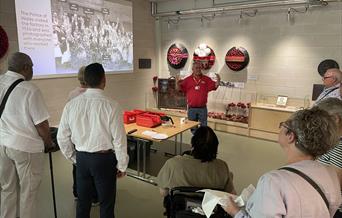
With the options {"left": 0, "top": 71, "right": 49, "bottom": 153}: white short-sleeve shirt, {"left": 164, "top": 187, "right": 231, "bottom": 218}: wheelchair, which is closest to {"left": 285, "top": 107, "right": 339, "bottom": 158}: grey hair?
{"left": 164, "top": 187, "right": 231, "bottom": 218}: wheelchair

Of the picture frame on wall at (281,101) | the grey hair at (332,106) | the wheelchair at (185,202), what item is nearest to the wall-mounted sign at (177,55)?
the picture frame on wall at (281,101)

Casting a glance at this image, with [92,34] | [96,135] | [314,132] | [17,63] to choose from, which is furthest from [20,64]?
[92,34]

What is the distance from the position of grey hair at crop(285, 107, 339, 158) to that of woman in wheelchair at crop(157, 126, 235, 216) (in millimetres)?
822

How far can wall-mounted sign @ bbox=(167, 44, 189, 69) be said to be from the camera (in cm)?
645

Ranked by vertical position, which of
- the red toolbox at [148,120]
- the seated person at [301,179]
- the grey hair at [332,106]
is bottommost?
the red toolbox at [148,120]

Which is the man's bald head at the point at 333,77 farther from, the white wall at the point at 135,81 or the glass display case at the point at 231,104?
the white wall at the point at 135,81

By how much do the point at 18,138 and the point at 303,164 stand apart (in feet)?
6.25

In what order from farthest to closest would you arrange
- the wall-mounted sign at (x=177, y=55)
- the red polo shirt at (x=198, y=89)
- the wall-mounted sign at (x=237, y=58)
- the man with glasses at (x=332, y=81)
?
the wall-mounted sign at (x=177, y=55)
the wall-mounted sign at (x=237, y=58)
the red polo shirt at (x=198, y=89)
the man with glasses at (x=332, y=81)

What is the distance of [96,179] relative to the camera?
1.96m

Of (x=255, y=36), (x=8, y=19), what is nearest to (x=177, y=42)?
(x=255, y=36)

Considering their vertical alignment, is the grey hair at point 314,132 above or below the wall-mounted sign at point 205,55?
below

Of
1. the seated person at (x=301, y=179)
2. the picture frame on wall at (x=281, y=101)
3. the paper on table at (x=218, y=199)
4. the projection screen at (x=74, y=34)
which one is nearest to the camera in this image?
the seated person at (x=301, y=179)

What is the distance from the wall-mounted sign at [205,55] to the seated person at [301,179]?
512 cm

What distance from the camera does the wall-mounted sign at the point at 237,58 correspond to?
5.62 meters
